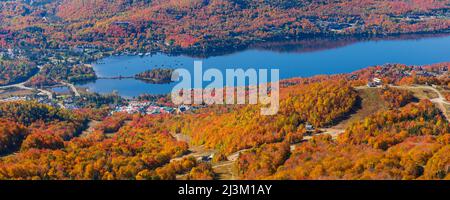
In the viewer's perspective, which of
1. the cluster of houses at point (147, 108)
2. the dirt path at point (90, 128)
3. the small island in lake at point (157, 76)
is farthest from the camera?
the small island in lake at point (157, 76)

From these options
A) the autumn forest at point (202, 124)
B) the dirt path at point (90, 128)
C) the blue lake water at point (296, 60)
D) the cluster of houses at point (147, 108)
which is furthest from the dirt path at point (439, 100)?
the blue lake water at point (296, 60)

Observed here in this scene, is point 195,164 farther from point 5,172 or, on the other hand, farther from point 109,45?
point 109,45

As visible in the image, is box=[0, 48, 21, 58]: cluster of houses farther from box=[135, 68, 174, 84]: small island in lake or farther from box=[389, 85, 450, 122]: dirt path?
box=[389, 85, 450, 122]: dirt path

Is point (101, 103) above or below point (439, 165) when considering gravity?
below

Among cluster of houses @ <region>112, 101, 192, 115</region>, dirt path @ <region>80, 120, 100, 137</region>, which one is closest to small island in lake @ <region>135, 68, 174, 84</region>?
cluster of houses @ <region>112, 101, 192, 115</region>

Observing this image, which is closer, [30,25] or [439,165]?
[439,165]

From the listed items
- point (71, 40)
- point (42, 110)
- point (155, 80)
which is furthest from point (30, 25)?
point (42, 110)

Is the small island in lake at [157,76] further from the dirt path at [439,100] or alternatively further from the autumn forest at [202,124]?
the dirt path at [439,100]

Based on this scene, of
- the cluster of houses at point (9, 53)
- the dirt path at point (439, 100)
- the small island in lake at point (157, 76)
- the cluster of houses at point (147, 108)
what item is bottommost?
the cluster of houses at point (147, 108)
